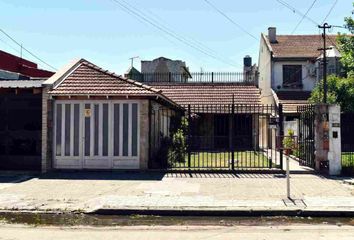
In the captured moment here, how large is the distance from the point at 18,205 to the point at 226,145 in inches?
783

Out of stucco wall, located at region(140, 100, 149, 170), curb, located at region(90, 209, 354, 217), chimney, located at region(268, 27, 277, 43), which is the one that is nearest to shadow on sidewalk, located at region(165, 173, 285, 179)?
stucco wall, located at region(140, 100, 149, 170)

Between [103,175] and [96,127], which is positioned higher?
[96,127]

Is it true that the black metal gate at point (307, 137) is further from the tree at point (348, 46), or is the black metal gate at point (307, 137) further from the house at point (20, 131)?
the house at point (20, 131)

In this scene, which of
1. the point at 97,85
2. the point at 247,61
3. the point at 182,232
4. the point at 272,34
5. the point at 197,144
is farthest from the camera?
the point at 247,61

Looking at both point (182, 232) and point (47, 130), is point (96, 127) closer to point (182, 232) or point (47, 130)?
point (47, 130)

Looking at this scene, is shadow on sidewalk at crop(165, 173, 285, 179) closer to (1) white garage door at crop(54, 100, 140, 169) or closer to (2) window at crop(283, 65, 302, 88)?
(1) white garage door at crop(54, 100, 140, 169)

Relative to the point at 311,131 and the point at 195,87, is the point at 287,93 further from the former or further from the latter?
the point at 311,131

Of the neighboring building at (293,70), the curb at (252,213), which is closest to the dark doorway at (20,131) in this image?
the curb at (252,213)

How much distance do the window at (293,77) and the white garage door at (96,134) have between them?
19.8 meters

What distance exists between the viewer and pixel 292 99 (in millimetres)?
32594

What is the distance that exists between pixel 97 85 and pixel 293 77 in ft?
66.6

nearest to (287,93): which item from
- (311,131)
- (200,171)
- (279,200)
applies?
(311,131)

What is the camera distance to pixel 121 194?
12.3 meters

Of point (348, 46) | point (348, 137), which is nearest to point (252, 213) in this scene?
point (348, 137)
